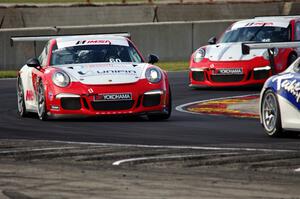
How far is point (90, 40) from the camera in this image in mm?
18391

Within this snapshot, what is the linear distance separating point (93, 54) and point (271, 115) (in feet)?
14.0

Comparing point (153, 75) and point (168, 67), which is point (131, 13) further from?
point (153, 75)

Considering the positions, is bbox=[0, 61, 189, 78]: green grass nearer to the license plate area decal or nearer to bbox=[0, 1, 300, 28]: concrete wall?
bbox=[0, 1, 300, 28]: concrete wall

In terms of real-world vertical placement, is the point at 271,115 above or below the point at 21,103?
above

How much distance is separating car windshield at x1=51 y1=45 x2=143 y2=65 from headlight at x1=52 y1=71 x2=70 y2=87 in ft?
2.57

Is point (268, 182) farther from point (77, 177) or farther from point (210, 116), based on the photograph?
point (210, 116)

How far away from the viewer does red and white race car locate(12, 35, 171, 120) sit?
16842 mm

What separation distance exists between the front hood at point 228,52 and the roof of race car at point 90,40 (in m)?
5.39

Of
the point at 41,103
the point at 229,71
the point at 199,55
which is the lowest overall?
the point at 229,71

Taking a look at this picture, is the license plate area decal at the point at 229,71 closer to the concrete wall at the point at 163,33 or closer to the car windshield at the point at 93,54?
the car windshield at the point at 93,54

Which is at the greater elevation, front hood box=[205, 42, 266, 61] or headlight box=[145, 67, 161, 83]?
headlight box=[145, 67, 161, 83]

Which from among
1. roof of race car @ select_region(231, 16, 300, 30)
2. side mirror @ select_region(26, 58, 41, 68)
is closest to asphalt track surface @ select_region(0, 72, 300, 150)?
side mirror @ select_region(26, 58, 41, 68)

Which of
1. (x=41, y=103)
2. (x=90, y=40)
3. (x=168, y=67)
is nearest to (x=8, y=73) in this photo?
(x=168, y=67)

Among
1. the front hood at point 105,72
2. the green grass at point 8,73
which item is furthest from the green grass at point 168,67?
the front hood at point 105,72
